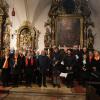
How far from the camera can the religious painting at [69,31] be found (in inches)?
645

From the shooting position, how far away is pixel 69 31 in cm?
1659

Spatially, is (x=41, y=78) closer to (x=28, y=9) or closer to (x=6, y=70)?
(x=6, y=70)

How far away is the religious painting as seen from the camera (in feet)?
53.7

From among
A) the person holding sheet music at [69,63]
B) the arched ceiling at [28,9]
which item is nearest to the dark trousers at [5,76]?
the person holding sheet music at [69,63]

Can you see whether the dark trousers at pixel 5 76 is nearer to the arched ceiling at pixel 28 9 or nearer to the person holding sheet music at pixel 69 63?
the person holding sheet music at pixel 69 63

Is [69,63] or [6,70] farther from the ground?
[69,63]

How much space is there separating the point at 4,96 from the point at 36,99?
1.20 meters

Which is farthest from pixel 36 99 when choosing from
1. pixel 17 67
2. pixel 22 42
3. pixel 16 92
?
pixel 22 42

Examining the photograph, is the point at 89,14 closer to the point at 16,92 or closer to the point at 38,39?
the point at 38,39

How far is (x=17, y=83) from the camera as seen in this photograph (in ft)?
41.4

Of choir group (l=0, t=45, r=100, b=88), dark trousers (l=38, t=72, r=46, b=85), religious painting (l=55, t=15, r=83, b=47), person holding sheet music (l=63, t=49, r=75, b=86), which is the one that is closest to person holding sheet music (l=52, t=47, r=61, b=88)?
choir group (l=0, t=45, r=100, b=88)

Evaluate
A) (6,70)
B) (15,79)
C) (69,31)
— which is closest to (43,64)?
(15,79)

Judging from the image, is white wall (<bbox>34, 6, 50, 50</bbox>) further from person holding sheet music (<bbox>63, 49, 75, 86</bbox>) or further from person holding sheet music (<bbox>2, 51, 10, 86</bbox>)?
person holding sheet music (<bbox>2, 51, 10, 86</bbox>)

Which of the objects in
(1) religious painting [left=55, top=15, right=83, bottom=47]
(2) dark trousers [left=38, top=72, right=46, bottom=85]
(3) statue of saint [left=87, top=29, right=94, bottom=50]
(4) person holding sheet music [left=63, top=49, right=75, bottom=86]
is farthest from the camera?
(1) religious painting [left=55, top=15, right=83, bottom=47]
